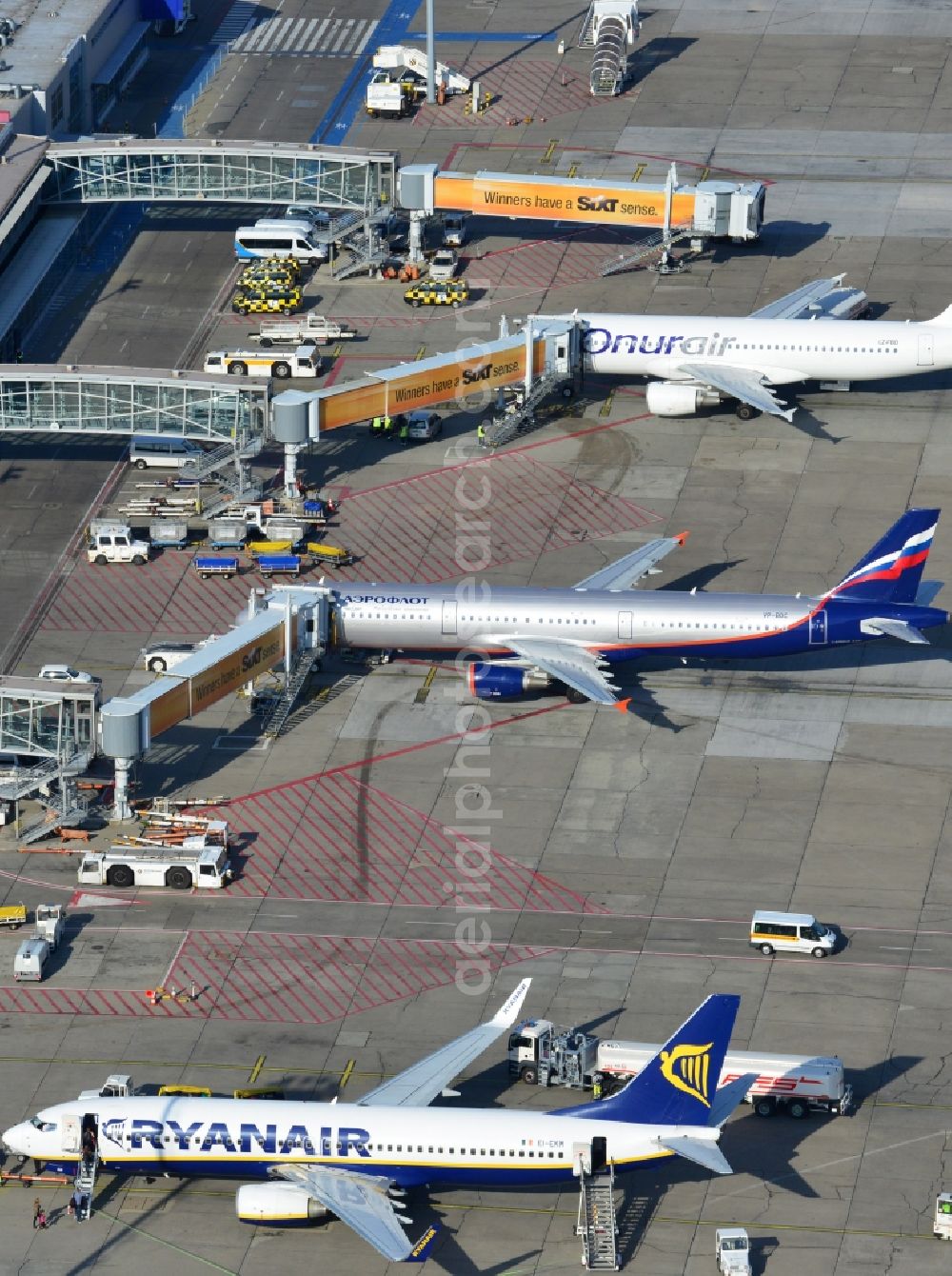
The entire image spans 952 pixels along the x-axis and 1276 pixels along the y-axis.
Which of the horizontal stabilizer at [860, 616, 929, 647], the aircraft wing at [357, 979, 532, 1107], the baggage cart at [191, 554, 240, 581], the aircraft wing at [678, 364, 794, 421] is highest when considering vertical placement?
the horizontal stabilizer at [860, 616, 929, 647]

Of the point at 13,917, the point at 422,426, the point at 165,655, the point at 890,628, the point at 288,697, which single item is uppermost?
the point at 890,628

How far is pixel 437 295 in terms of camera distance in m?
176

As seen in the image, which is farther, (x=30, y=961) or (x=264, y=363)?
(x=264, y=363)

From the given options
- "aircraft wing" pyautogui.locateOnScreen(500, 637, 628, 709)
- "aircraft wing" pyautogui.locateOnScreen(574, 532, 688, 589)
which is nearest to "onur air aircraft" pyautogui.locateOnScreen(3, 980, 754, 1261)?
"aircraft wing" pyautogui.locateOnScreen(500, 637, 628, 709)

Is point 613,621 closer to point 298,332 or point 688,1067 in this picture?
point 688,1067

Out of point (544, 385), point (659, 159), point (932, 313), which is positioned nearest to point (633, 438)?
point (544, 385)

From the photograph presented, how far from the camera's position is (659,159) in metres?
193

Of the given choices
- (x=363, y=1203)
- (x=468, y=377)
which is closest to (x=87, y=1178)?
(x=363, y=1203)

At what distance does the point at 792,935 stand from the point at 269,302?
7068 centimetres

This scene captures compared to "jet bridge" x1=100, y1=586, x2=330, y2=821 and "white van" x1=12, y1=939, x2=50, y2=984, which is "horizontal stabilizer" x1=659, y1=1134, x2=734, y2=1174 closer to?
"white van" x1=12, y1=939, x2=50, y2=984

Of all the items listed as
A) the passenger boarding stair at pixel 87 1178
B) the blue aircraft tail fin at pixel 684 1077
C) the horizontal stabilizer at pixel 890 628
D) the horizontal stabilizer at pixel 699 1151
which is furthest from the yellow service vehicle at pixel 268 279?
the horizontal stabilizer at pixel 699 1151

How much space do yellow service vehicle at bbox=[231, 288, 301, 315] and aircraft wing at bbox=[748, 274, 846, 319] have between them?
27610 mm

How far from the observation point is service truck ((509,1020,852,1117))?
106562mm

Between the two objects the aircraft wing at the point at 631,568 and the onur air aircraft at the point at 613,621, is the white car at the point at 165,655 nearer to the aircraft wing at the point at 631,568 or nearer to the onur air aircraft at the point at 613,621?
the onur air aircraft at the point at 613,621
